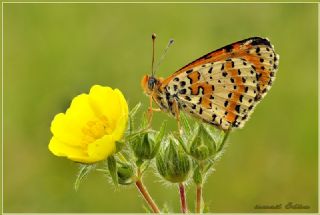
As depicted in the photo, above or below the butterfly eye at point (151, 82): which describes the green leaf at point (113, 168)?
below

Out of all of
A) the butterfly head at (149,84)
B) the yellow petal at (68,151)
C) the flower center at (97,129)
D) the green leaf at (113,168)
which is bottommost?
the green leaf at (113,168)

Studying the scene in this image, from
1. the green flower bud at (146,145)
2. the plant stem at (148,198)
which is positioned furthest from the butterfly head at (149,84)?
the plant stem at (148,198)

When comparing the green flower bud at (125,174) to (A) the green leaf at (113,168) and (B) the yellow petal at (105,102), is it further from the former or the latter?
(B) the yellow petal at (105,102)

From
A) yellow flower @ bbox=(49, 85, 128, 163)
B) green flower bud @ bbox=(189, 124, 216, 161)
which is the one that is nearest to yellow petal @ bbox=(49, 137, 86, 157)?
yellow flower @ bbox=(49, 85, 128, 163)

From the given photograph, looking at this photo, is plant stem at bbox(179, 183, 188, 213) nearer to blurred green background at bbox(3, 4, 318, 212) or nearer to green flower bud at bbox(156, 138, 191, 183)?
green flower bud at bbox(156, 138, 191, 183)

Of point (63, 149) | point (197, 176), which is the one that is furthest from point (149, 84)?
point (197, 176)

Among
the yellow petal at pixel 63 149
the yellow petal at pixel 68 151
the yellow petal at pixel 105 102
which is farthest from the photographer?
the yellow petal at pixel 105 102

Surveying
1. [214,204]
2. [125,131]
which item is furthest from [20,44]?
[125,131]
